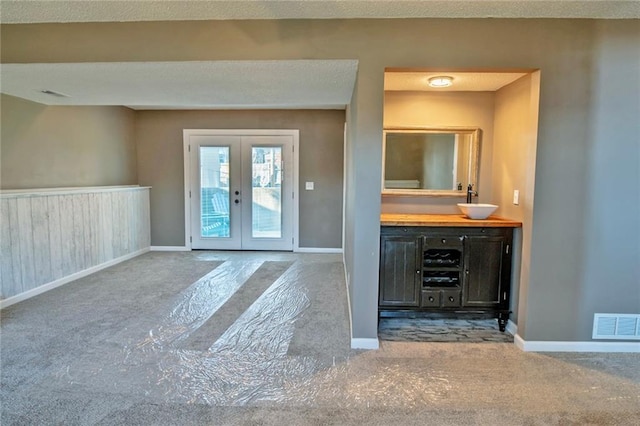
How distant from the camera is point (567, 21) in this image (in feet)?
7.67

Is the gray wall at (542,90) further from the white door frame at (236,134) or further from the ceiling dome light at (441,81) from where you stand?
the white door frame at (236,134)

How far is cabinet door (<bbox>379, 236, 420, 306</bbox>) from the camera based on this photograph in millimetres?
2705

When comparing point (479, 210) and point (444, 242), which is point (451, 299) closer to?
point (444, 242)

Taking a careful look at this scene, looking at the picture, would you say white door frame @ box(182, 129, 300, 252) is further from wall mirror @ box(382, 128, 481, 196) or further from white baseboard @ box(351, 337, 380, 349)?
white baseboard @ box(351, 337, 380, 349)

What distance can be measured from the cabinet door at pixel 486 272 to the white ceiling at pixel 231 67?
54.4 inches

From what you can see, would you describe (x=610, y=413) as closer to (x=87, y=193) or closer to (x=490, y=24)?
(x=490, y=24)

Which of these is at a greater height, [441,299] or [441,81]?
[441,81]

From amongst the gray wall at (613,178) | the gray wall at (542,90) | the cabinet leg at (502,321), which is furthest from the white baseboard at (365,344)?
the gray wall at (613,178)

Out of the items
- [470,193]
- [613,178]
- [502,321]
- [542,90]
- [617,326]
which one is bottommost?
[502,321]

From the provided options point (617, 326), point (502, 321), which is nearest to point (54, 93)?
point (502, 321)

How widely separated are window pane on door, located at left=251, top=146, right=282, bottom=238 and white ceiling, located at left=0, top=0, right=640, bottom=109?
193cm

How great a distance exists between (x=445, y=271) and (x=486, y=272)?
331 mm

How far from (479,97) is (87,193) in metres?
4.68

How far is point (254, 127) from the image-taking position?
5512 mm
